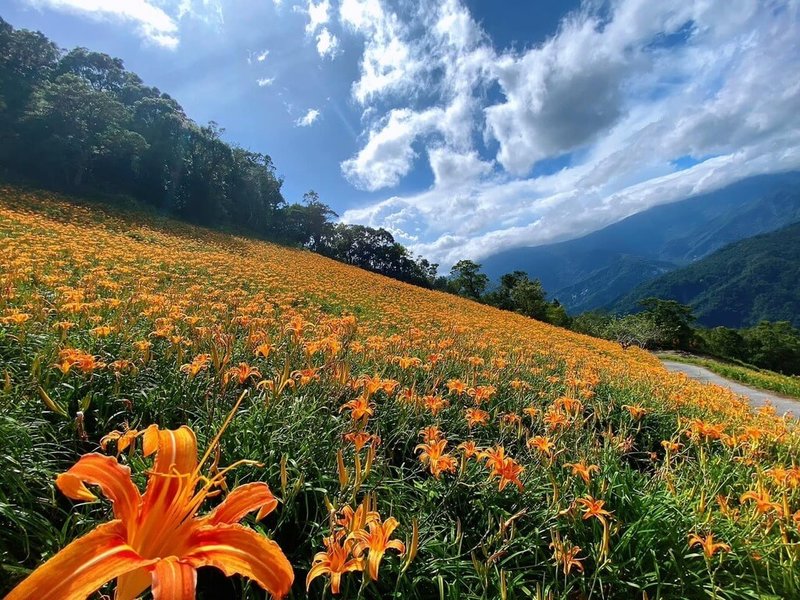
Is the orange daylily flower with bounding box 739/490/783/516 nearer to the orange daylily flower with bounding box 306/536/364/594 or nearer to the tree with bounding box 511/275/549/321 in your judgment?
the orange daylily flower with bounding box 306/536/364/594

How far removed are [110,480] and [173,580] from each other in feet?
0.93

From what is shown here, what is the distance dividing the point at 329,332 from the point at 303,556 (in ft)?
7.95

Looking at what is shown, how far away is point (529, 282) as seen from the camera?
40.4 m

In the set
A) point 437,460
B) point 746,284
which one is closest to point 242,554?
point 437,460

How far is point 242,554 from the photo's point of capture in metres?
0.79

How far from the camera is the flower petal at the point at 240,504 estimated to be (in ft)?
2.97

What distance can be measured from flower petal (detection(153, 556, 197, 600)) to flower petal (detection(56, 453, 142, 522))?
189mm

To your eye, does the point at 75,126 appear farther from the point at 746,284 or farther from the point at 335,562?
the point at 746,284

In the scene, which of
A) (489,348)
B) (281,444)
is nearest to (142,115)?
→ (489,348)

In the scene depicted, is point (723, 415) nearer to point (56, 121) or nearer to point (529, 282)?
point (56, 121)

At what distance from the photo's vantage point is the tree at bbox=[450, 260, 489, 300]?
159 feet

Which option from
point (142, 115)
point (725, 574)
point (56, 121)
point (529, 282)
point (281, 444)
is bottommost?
point (725, 574)

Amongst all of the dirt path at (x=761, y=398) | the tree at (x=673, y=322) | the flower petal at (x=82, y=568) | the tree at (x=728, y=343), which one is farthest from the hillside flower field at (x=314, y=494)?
the tree at (x=728, y=343)

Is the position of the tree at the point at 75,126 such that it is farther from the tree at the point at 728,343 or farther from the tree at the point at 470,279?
the tree at the point at 728,343
